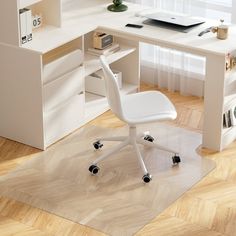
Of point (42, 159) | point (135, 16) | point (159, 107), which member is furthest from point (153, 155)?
point (135, 16)

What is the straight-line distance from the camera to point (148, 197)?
190 inches

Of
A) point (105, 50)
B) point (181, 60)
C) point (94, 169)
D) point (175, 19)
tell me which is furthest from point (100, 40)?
point (94, 169)

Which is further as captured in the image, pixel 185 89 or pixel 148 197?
pixel 185 89

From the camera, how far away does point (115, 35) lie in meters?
5.61

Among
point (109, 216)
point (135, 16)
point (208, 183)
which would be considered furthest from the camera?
point (135, 16)

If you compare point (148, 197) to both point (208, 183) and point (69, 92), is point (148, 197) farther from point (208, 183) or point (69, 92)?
point (69, 92)

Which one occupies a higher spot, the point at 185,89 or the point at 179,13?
the point at 179,13

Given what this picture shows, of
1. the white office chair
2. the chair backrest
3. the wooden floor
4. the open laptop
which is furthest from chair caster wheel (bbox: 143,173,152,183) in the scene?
the open laptop

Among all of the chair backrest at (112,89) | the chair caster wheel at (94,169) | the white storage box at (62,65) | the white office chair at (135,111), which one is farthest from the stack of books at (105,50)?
the chair caster wheel at (94,169)

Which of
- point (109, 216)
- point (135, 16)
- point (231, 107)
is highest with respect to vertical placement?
point (135, 16)

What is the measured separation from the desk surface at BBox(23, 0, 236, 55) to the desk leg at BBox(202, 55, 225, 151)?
9cm

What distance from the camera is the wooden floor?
177 inches

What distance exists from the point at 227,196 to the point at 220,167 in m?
0.36

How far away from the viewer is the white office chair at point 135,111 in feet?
15.9
